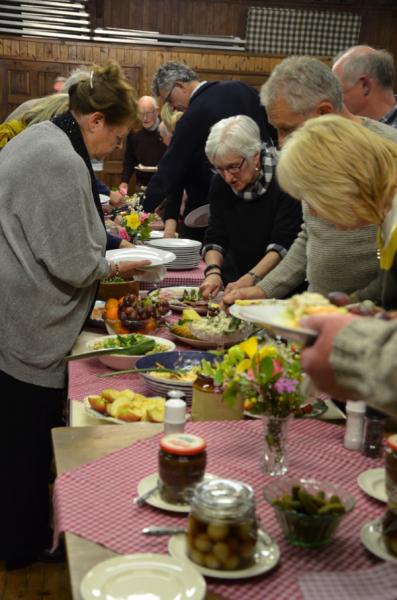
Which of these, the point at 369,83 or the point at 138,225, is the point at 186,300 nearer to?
the point at 138,225

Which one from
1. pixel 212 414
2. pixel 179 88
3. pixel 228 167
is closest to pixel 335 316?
pixel 212 414

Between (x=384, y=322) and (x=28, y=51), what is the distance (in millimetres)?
8451

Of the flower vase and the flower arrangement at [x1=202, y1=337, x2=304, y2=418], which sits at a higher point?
the flower arrangement at [x1=202, y1=337, x2=304, y2=418]

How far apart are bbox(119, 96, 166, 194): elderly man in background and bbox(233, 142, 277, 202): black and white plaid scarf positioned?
484cm

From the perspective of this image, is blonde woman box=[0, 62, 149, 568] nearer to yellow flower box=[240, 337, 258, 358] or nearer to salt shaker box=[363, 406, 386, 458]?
yellow flower box=[240, 337, 258, 358]

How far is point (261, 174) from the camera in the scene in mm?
3260

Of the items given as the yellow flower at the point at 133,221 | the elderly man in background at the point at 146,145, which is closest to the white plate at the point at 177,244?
the yellow flower at the point at 133,221

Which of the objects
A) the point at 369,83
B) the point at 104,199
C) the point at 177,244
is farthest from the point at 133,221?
the point at 104,199

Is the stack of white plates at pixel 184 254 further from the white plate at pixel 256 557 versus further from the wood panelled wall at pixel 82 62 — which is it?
the wood panelled wall at pixel 82 62

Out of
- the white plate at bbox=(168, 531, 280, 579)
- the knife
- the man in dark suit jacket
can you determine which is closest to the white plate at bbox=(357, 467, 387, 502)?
the white plate at bbox=(168, 531, 280, 579)

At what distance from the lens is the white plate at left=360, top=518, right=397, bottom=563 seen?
1.25m

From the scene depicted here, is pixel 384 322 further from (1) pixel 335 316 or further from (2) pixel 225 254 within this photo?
(2) pixel 225 254

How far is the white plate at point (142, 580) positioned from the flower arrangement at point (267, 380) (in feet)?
1.29

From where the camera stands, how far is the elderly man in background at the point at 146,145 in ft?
26.3
